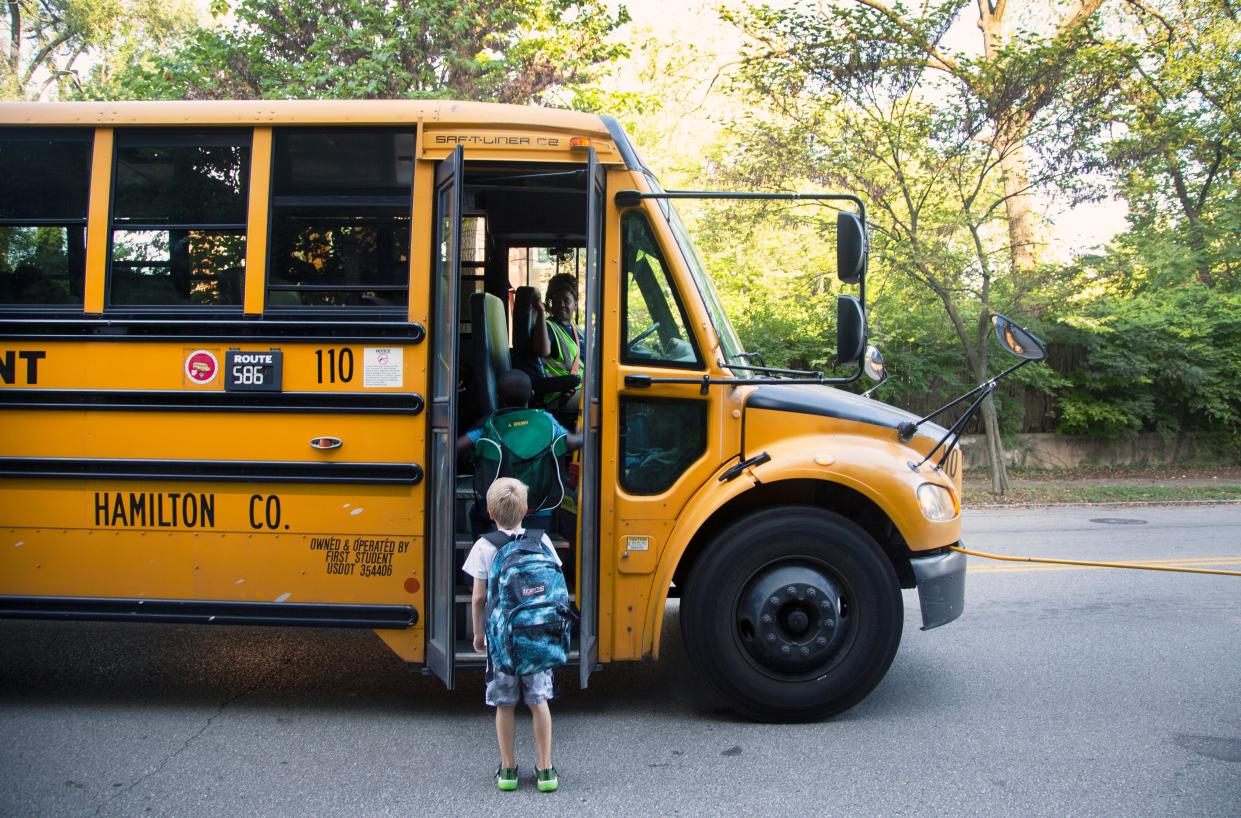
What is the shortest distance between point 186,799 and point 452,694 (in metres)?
1.51

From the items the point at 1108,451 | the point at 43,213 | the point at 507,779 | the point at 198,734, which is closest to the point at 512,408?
the point at 507,779

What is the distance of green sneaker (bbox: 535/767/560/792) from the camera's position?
12.8 ft

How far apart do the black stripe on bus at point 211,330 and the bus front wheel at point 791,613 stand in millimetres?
1745

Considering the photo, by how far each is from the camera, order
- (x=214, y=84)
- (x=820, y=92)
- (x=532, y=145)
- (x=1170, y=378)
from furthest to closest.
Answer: (x=1170, y=378) → (x=214, y=84) → (x=820, y=92) → (x=532, y=145)

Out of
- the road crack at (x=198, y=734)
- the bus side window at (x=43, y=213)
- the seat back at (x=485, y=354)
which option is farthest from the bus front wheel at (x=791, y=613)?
the bus side window at (x=43, y=213)

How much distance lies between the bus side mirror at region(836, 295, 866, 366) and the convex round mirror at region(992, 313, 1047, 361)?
2.13ft

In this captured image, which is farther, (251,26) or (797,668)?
(251,26)

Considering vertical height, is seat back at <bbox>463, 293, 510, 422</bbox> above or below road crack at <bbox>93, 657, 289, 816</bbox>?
above

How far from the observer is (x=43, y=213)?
15.3 ft

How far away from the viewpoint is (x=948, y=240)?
13.2 m

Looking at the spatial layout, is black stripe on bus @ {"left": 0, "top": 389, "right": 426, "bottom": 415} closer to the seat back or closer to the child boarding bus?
the child boarding bus

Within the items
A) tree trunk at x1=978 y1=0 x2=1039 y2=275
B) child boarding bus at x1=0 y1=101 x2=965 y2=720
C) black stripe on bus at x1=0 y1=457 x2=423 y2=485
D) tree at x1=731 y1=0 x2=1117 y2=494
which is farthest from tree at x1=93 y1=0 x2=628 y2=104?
black stripe on bus at x1=0 y1=457 x2=423 y2=485

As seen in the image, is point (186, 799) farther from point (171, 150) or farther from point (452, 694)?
point (171, 150)

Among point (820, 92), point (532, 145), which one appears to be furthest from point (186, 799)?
point (820, 92)
